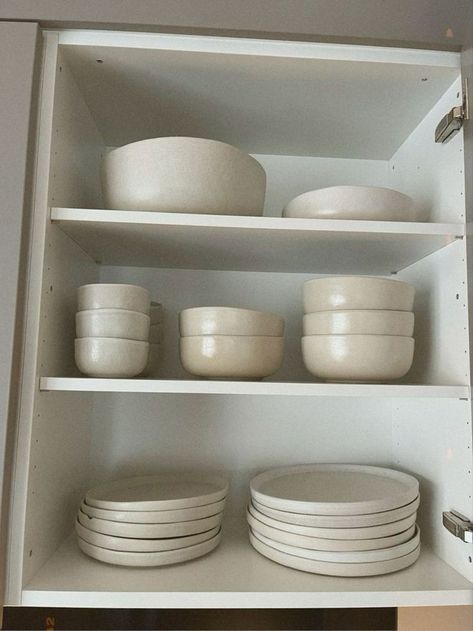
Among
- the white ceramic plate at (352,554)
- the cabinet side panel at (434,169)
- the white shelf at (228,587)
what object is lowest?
the white shelf at (228,587)

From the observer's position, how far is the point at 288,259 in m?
0.96

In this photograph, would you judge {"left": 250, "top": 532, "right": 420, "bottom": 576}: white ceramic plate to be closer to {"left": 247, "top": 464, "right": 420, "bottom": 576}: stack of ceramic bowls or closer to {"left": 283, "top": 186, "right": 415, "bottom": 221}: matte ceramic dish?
{"left": 247, "top": 464, "right": 420, "bottom": 576}: stack of ceramic bowls

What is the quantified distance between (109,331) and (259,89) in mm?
489

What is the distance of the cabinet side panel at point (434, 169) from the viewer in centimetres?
82

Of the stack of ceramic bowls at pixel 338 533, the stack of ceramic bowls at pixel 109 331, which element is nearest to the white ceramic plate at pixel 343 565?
the stack of ceramic bowls at pixel 338 533

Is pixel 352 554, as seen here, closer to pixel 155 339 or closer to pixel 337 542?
pixel 337 542

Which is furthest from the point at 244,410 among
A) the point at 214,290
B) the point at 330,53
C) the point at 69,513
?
the point at 330,53

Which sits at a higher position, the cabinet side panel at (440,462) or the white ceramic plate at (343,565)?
the cabinet side panel at (440,462)

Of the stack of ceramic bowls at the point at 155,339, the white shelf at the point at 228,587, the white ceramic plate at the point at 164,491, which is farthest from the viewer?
the stack of ceramic bowls at the point at 155,339

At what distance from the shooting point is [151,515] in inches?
30.3

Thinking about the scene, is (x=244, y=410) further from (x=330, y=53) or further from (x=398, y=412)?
(x=330, y=53)

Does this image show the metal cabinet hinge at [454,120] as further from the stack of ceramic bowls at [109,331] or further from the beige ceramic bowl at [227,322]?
the stack of ceramic bowls at [109,331]

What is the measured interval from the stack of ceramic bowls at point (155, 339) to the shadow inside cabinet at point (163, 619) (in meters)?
0.47

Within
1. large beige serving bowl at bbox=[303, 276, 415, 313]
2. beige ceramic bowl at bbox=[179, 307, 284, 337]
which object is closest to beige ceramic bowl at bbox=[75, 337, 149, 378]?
beige ceramic bowl at bbox=[179, 307, 284, 337]
